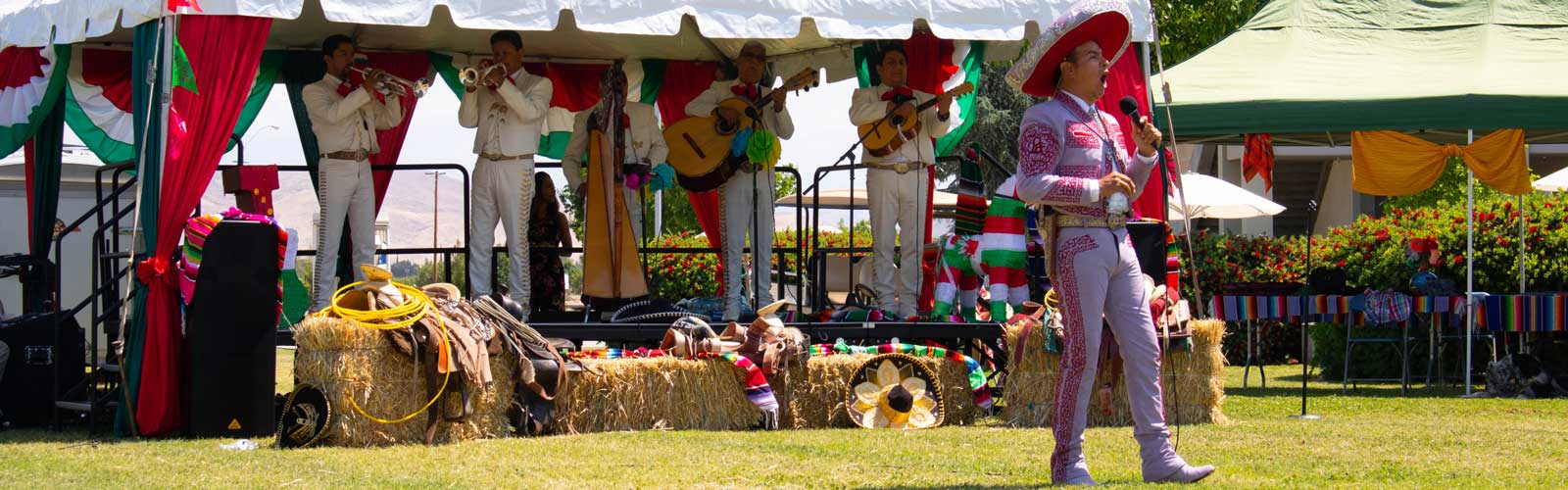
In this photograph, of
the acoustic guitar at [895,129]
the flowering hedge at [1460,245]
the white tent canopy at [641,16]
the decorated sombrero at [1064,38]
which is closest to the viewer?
the decorated sombrero at [1064,38]

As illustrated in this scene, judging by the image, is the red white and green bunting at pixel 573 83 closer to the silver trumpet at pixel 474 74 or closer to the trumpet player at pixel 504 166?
the trumpet player at pixel 504 166

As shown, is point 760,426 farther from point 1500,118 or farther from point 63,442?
point 1500,118

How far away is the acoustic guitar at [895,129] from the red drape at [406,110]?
353 centimetres

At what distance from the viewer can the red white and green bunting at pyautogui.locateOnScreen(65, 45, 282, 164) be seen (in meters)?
11.3

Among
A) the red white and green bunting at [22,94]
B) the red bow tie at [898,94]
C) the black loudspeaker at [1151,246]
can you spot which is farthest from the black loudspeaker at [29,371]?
the black loudspeaker at [1151,246]

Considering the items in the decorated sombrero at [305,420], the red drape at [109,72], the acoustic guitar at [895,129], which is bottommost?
the decorated sombrero at [305,420]

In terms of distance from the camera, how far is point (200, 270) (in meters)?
8.27

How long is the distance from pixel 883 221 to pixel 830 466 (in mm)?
3479

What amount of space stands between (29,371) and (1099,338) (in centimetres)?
606

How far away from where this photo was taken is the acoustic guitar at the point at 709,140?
10680 mm

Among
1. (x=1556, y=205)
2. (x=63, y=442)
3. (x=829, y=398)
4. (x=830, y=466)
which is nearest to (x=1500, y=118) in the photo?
(x=1556, y=205)

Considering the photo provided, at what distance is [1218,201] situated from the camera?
16.1 metres

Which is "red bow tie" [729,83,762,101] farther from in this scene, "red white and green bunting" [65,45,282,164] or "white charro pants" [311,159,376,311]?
"red white and green bunting" [65,45,282,164]

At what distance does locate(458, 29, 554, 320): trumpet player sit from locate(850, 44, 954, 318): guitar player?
6.26ft
